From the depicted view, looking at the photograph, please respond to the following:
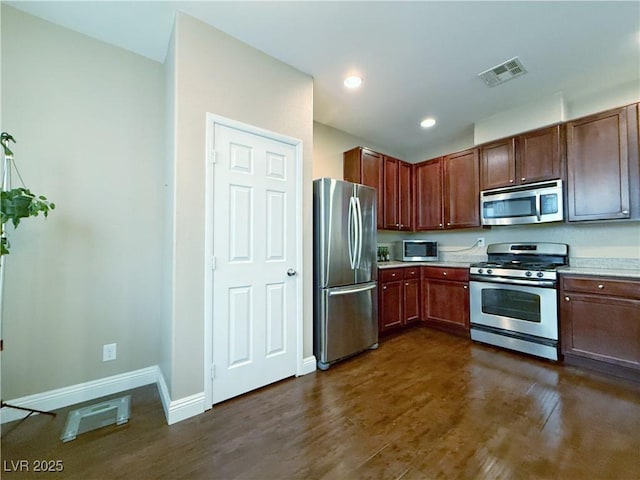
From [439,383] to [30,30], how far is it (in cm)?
422

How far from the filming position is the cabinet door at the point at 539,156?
3081mm

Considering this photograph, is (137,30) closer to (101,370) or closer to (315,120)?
(315,120)

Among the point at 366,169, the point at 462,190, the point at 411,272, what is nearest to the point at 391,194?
the point at 366,169

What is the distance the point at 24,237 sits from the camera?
77.0 inches

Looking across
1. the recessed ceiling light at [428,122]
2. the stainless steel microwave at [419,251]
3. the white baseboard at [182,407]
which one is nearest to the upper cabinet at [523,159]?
the recessed ceiling light at [428,122]

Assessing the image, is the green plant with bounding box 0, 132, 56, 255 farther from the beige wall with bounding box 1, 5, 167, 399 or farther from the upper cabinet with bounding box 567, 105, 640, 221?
the upper cabinet with bounding box 567, 105, 640, 221

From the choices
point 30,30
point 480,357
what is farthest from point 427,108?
A: point 30,30

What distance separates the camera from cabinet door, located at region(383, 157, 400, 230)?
4.09m

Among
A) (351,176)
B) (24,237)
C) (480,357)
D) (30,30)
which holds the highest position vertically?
(30,30)

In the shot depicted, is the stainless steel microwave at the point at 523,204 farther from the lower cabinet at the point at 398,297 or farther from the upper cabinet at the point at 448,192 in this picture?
the lower cabinet at the point at 398,297

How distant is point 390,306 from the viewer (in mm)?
3596

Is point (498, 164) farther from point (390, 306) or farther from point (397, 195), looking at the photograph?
point (390, 306)

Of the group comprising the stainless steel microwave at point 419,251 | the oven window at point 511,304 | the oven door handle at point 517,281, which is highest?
the stainless steel microwave at point 419,251

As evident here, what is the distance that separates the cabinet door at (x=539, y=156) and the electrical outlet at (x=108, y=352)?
15.0ft
